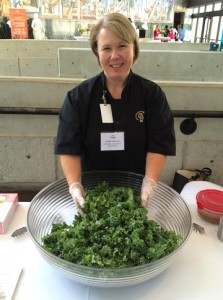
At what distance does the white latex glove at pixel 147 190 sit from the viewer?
0.98 m

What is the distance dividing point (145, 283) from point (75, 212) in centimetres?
36

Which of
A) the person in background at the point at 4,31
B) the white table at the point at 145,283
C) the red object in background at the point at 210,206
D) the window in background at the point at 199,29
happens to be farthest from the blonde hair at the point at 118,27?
the window in background at the point at 199,29

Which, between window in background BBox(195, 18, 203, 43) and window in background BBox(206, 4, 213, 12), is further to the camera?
window in background BBox(195, 18, 203, 43)

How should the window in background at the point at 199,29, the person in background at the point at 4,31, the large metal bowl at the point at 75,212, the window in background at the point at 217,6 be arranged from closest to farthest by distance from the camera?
the large metal bowl at the point at 75,212, the person in background at the point at 4,31, the window in background at the point at 217,6, the window in background at the point at 199,29

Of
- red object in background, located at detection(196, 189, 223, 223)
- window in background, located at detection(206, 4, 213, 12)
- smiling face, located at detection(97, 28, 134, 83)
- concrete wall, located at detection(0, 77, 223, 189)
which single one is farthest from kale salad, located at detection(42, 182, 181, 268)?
window in background, located at detection(206, 4, 213, 12)

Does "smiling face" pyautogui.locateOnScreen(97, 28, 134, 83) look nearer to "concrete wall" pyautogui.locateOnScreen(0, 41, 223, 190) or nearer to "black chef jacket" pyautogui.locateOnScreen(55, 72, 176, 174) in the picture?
"black chef jacket" pyautogui.locateOnScreen(55, 72, 176, 174)

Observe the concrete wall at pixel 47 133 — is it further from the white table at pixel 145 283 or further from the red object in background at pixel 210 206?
the white table at pixel 145 283

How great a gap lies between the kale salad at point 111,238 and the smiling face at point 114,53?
20.0 inches

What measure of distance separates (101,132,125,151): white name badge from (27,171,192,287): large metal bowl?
0.58 feet

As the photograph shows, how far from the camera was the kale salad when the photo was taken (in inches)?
28.2

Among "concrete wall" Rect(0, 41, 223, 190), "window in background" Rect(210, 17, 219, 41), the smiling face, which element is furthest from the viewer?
"window in background" Rect(210, 17, 219, 41)

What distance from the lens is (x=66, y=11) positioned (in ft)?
26.1

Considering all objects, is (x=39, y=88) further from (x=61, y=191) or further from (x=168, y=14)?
(x=168, y=14)

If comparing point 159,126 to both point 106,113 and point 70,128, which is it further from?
point 70,128
